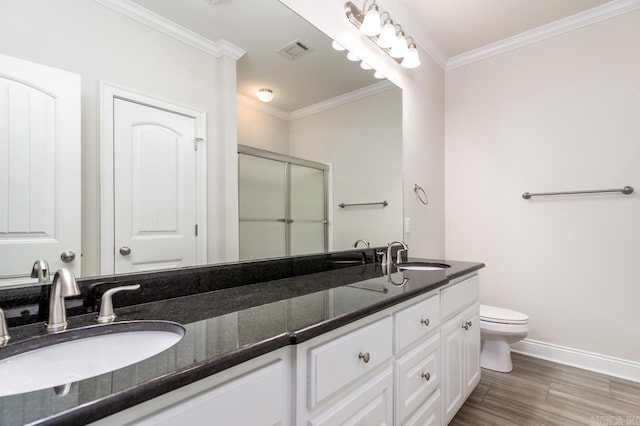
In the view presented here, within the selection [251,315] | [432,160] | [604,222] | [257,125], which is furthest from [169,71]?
[604,222]

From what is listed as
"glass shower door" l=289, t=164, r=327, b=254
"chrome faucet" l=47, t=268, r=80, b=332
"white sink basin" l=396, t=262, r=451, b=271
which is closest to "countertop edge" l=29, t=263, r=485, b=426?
"chrome faucet" l=47, t=268, r=80, b=332

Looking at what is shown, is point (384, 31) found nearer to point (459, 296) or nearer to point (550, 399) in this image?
point (459, 296)

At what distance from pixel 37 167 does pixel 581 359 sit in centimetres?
322

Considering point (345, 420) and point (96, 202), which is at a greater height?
point (96, 202)

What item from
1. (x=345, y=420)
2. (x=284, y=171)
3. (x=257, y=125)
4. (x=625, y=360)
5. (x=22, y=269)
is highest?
(x=257, y=125)

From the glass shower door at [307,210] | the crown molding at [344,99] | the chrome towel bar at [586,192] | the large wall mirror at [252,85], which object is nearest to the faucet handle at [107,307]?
the large wall mirror at [252,85]

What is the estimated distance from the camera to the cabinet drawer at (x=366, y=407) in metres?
0.85

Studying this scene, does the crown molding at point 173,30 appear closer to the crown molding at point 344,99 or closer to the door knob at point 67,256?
the crown molding at point 344,99

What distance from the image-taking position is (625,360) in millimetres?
2131

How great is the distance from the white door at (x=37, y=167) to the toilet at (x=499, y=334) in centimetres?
231

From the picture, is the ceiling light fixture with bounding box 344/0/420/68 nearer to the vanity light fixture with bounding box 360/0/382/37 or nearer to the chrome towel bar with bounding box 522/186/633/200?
the vanity light fixture with bounding box 360/0/382/37

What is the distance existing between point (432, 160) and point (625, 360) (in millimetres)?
1900

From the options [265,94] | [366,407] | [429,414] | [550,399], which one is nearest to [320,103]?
[265,94]

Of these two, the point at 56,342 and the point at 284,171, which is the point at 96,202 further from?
the point at 284,171
